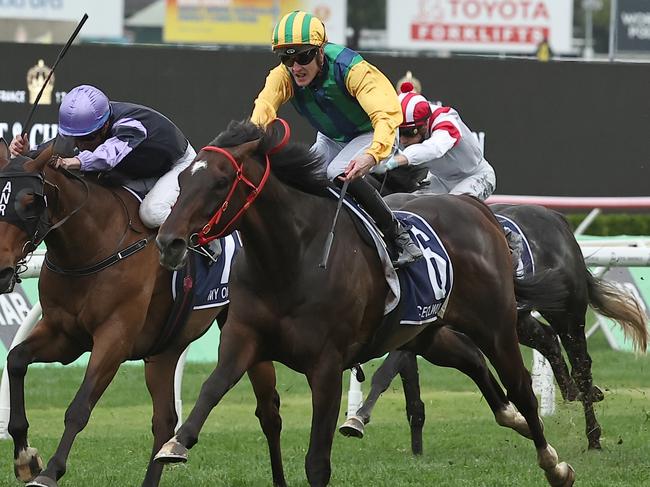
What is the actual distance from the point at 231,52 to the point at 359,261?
8012 millimetres

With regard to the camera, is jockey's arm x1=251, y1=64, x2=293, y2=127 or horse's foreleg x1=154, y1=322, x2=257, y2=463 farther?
jockey's arm x1=251, y1=64, x2=293, y2=127

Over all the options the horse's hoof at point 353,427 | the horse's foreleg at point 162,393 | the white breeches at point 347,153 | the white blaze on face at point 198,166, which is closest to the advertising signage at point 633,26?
the horse's hoof at point 353,427

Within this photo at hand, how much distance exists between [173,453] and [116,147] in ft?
4.98

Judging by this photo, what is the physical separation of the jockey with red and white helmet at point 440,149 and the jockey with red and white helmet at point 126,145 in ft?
3.61

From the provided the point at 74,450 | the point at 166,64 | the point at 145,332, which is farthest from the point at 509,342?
the point at 166,64

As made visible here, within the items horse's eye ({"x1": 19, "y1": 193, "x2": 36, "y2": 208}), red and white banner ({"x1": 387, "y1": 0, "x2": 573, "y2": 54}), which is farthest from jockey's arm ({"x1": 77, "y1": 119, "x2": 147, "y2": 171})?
red and white banner ({"x1": 387, "y1": 0, "x2": 573, "y2": 54})

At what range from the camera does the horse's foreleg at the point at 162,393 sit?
19.4ft

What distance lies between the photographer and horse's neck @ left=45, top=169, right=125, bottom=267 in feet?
18.3

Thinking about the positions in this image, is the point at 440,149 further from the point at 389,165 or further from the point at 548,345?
the point at 548,345

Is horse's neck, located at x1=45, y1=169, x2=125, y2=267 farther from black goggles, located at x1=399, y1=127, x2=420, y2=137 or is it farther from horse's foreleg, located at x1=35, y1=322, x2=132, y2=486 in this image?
black goggles, located at x1=399, y1=127, x2=420, y2=137

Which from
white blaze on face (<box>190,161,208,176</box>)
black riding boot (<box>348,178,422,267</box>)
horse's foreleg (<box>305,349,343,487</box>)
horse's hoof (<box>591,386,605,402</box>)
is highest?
white blaze on face (<box>190,161,208,176</box>)

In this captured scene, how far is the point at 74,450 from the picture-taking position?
7145 mm

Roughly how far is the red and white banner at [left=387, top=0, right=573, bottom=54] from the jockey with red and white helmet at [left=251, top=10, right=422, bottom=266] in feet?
71.1

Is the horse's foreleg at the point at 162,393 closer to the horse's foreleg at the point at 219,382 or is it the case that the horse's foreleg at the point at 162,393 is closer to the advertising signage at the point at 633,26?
the horse's foreleg at the point at 219,382
